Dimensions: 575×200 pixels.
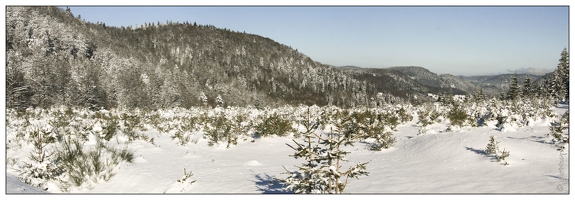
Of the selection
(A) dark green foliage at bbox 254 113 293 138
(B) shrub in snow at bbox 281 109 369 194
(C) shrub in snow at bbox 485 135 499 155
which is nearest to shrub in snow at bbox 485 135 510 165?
(C) shrub in snow at bbox 485 135 499 155

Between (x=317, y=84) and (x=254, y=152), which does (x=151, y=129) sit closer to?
(x=254, y=152)

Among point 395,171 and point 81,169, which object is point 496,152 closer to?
point 395,171

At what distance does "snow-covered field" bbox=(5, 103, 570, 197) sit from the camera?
4.63 metres

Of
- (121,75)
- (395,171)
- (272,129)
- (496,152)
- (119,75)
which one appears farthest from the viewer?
(121,75)

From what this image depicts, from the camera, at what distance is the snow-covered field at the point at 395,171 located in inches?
182

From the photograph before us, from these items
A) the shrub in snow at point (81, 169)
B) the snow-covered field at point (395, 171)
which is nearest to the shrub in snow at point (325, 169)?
the snow-covered field at point (395, 171)

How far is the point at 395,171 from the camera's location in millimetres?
6254

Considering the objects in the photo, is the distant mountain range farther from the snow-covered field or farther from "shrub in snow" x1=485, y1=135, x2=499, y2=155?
"shrub in snow" x1=485, y1=135, x2=499, y2=155

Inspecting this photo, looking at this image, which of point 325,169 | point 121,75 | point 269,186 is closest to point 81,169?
point 269,186

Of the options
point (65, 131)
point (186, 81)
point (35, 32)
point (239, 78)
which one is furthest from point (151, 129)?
point (239, 78)

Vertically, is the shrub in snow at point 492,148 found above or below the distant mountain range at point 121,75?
below

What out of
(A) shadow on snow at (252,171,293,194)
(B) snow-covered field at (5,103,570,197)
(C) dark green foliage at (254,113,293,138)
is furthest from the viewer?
(C) dark green foliage at (254,113,293,138)

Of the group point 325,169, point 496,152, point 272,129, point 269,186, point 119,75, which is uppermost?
point 119,75

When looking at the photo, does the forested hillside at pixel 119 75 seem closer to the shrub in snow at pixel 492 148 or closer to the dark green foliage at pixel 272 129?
the dark green foliage at pixel 272 129
